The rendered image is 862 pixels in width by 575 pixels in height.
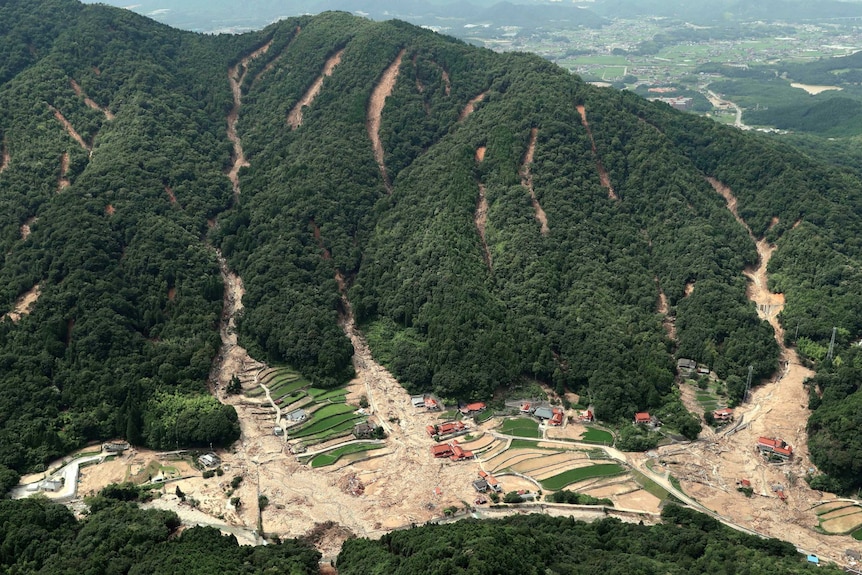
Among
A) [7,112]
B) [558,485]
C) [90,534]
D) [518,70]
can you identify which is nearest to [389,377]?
[558,485]

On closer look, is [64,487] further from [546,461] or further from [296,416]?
[546,461]

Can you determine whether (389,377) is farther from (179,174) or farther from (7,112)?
(7,112)

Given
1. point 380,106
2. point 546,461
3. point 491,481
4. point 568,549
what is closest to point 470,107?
point 380,106

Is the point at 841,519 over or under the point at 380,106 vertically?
under

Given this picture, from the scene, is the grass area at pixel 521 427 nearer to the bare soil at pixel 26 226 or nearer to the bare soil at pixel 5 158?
the bare soil at pixel 26 226

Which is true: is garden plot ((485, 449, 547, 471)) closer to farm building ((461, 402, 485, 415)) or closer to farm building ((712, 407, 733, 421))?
farm building ((461, 402, 485, 415))
